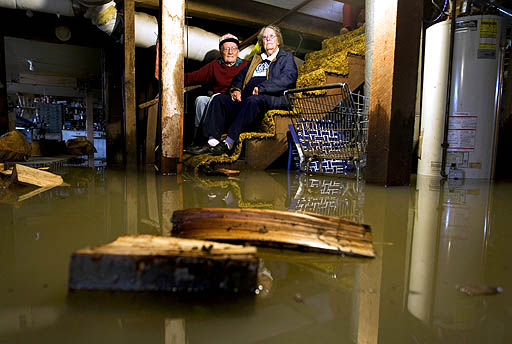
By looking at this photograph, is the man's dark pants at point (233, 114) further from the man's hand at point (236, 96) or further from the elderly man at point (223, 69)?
Result: the elderly man at point (223, 69)

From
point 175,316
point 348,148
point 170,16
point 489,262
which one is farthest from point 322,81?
point 175,316

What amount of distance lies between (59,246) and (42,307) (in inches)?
14.0

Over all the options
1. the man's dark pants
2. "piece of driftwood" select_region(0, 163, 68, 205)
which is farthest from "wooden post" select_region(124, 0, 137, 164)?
"piece of driftwood" select_region(0, 163, 68, 205)

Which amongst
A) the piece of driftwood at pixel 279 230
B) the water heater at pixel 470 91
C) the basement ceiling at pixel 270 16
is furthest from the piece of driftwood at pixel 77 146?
the piece of driftwood at pixel 279 230

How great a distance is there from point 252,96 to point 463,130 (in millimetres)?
2057

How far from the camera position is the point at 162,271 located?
57cm

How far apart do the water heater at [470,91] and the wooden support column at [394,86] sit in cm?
87

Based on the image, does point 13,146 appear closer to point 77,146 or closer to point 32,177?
point 32,177

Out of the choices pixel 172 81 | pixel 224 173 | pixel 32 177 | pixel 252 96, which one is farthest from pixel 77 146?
Result: pixel 32 177

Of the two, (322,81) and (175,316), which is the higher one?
(322,81)

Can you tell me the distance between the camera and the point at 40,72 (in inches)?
438

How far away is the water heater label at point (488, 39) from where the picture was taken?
2.73 metres

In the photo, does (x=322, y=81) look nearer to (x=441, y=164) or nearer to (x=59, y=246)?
(x=441, y=164)

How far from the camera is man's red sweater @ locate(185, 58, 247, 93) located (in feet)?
14.9
